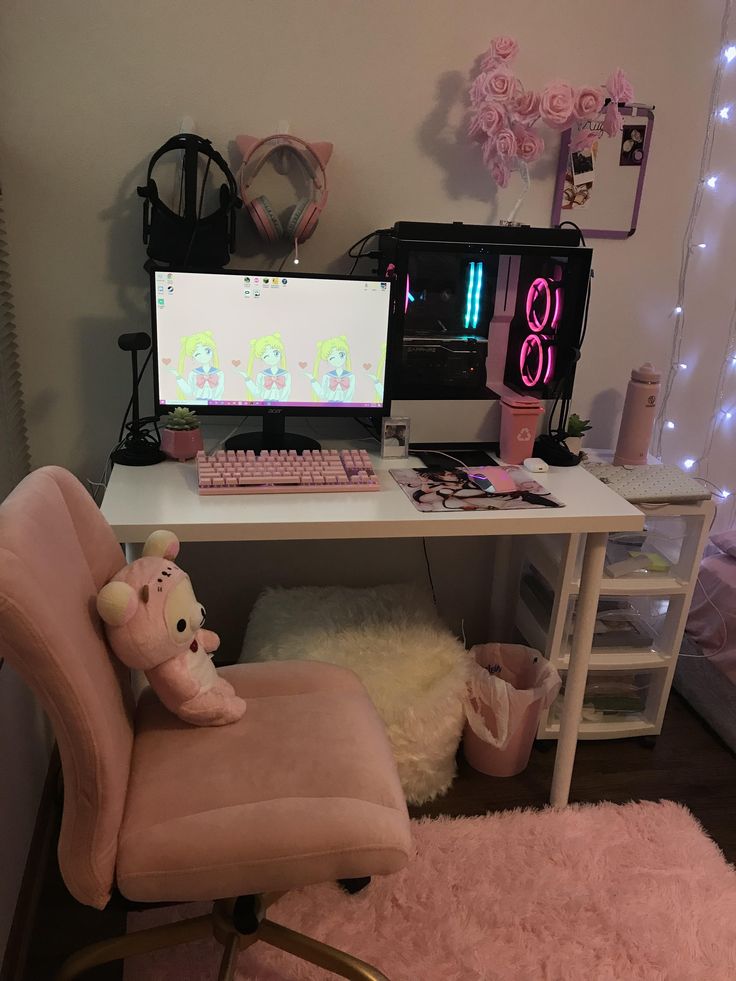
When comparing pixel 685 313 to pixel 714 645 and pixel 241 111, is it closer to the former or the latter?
pixel 714 645

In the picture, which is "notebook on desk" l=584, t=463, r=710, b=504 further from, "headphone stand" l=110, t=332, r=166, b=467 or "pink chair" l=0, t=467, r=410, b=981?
"headphone stand" l=110, t=332, r=166, b=467

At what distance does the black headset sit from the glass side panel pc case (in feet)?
1.28

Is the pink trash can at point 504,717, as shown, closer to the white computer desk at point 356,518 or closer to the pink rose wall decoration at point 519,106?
the white computer desk at point 356,518


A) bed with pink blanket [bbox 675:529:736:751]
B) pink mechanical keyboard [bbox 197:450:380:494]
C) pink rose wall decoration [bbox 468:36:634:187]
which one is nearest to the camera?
pink mechanical keyboard [bbox 197:450:380:494]

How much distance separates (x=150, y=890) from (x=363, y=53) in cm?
185

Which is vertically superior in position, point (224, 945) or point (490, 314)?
point (490, 314)

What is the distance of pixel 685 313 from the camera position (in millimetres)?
2270

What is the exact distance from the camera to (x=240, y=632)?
232cm

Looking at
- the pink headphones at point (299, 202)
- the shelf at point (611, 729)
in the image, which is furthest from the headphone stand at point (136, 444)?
the shelf at point (611, 729)

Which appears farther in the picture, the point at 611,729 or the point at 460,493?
the point at 611,729

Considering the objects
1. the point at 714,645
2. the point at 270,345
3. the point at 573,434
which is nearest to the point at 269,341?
the point at 270,345

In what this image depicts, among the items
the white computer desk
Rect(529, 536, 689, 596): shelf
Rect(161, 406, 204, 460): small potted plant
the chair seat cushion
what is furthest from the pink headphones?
the chair seat cushion

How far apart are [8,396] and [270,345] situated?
654mm

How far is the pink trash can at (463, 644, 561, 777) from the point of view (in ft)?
6.13
